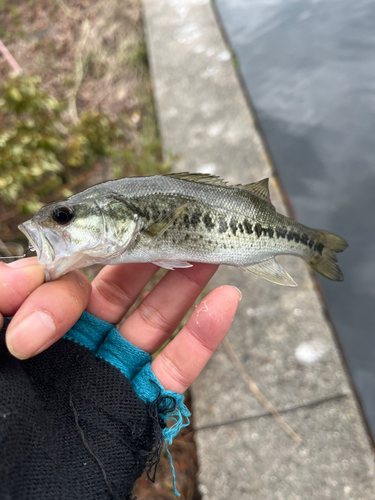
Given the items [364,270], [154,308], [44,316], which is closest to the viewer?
[44,316]

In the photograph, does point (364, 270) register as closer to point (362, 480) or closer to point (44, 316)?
point (362, 480)

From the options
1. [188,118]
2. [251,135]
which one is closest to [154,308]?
[251,135]

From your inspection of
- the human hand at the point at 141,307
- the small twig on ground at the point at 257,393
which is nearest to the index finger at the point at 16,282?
the human hand at the point at 141,307

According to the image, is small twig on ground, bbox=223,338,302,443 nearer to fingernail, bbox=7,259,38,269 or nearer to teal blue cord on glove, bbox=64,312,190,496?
teal blue cord on glove, bbox=64,312,190,496

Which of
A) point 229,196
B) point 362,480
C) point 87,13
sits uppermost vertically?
point 87,13

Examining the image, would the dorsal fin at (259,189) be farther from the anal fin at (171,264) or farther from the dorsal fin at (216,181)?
the anal fin at (171,264)

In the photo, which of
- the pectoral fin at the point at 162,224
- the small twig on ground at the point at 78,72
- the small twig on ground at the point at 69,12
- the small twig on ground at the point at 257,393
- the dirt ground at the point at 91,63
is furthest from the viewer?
the small twig on ground at the point at 69,12

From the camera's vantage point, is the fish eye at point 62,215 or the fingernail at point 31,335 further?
Result: the fish eye at point 62,215
